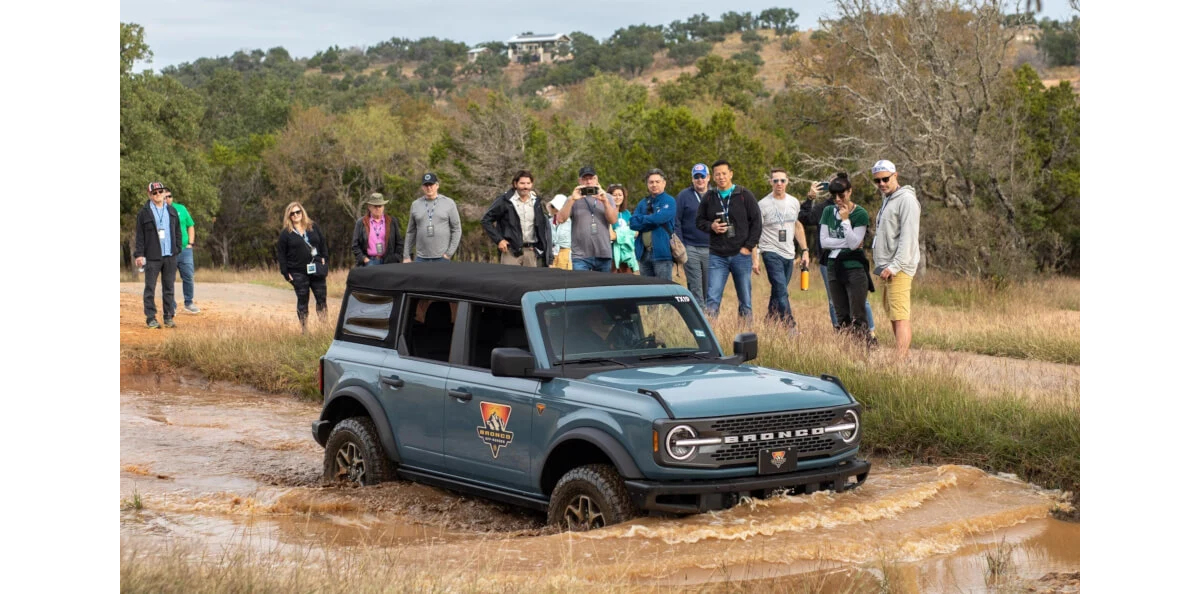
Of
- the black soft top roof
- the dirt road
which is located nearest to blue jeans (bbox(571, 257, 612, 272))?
the dirt road

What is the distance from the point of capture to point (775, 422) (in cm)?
774

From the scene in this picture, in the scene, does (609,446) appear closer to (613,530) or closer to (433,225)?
(613,530)

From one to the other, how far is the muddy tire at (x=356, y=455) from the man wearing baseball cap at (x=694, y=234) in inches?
286

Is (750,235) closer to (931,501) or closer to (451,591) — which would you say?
(931,501)

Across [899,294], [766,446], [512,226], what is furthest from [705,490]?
[512,226]

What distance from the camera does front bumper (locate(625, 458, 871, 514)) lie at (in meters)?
7.39

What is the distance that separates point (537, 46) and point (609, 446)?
187 meters

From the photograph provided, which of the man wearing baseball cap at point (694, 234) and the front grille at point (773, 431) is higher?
the man wearing baseball cap at point (694, 234)

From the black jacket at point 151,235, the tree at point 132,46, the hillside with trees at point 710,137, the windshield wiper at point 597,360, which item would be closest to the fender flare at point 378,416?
the windshield wiper at point 597,360

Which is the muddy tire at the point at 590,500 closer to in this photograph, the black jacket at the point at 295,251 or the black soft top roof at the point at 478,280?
the black soft top roof at the point at 478,280

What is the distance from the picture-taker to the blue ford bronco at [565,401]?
→ 7.54 metres

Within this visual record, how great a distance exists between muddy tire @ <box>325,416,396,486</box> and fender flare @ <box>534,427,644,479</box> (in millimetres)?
2002

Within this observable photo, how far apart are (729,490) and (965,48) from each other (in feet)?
84.3

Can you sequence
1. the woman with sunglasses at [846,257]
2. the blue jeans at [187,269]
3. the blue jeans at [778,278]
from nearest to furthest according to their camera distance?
1. the woman with sunglasses at [846,257]
2. the blue jeans at [778,278]
3. the blue jeans at [187,269]
